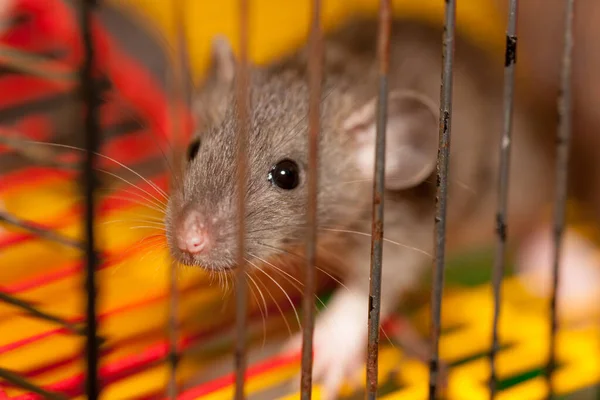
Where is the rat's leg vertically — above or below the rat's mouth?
below

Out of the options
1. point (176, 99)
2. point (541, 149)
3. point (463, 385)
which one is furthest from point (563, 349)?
point (176, 99)

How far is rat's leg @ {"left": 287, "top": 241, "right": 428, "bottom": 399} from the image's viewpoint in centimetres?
188

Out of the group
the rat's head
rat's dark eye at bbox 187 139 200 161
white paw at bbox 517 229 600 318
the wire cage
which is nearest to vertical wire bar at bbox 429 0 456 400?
the wire cage

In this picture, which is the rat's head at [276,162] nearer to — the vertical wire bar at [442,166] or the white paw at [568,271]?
the vertical wire bar at [442,166]

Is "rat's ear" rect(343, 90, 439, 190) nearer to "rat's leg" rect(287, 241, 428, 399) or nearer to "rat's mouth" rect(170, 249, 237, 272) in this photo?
"rat's leg" rect(287, 241, 428, 399)

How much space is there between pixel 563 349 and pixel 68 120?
205 centimetres

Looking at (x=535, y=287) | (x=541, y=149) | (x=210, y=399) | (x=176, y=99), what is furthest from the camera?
(x=541, y=149)

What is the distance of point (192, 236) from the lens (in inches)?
56.1

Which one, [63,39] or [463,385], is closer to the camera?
[463,385]

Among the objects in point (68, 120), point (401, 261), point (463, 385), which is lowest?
point (463, 385)

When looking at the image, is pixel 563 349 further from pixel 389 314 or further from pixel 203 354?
pixel 203 354

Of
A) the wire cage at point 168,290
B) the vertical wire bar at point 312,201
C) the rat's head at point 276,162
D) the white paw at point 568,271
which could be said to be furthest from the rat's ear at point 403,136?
the white paw at point 568,271

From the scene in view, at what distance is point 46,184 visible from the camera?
8.75ft

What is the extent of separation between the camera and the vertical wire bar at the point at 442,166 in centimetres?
114
